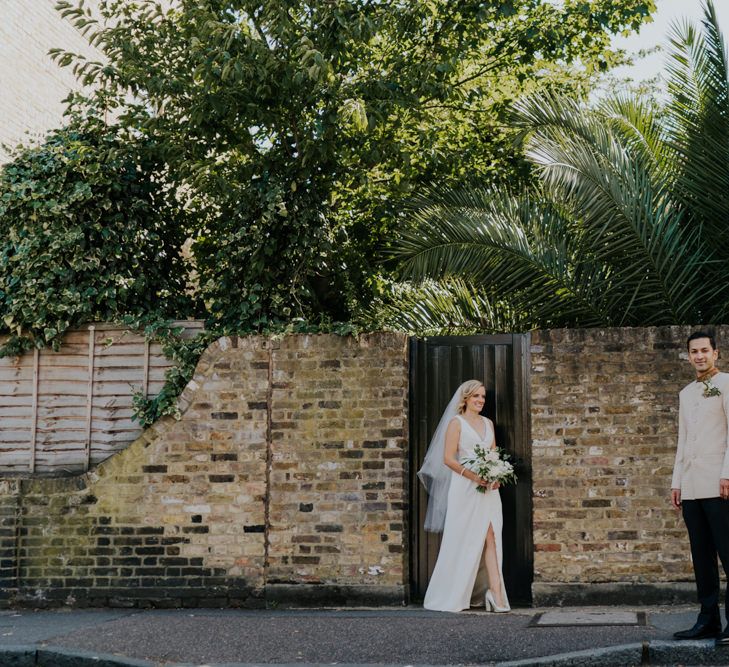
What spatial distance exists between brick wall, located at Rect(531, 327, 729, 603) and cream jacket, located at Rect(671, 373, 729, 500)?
1.52 m

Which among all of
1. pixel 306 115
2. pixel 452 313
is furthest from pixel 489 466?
pixel 306 115

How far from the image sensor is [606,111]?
9750 millimetres

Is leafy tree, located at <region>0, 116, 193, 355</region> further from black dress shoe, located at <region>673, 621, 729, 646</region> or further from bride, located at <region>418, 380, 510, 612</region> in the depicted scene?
black dress shoe, located at <region>673, 621, 729, 646</region>

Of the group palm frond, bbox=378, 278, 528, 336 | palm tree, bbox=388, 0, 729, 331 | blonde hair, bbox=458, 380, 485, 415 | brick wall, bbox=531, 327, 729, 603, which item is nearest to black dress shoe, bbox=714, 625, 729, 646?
brick wall, bbox=531, 327, 729, 603

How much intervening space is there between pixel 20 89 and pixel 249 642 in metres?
8.63

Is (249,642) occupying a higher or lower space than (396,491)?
lower

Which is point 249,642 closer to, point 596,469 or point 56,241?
point 596,469

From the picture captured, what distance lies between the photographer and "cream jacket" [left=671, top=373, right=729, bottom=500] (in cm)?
608

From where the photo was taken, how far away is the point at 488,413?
8359 millimetres

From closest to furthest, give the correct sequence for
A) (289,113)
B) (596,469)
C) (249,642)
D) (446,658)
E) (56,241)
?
(446,658) < (249,642) < (596,469) < (56,241) < (289,113)

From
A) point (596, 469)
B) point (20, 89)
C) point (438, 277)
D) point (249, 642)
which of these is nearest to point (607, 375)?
point (596, 469)

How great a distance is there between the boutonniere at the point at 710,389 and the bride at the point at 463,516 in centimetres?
222

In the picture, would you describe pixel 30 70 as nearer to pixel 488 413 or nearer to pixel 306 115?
pixel 306 115

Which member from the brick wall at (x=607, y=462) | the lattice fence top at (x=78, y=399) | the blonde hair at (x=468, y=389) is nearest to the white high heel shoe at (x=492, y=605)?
the brick wall at (x=607, y=462)
